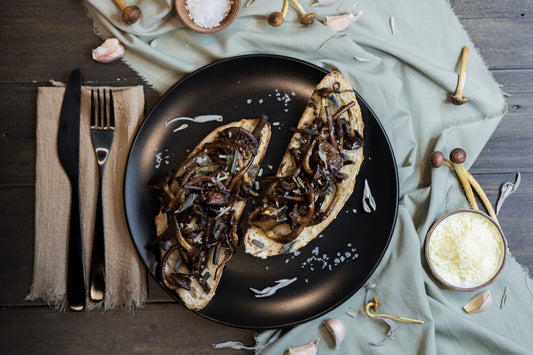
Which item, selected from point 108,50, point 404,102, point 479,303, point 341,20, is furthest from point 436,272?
point 108,50

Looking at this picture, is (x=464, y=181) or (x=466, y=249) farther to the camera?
(x=464, y=181)

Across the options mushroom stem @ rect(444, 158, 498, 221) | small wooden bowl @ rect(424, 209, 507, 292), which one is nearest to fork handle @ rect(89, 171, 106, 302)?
small wooden bowl @ rect(424, 209, 507, 292)

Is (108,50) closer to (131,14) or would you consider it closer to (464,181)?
(131,14)

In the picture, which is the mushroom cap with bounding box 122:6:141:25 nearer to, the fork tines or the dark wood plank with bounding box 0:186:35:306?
the fork tines

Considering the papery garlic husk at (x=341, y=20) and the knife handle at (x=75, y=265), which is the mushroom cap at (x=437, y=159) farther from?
the knife handle at (x=75, y=265)

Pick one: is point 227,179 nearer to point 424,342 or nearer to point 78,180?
point 78,180

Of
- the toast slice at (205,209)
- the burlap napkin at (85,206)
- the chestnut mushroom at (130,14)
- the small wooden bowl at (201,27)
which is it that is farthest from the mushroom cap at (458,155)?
the chestnut mushroom at (130,14)
